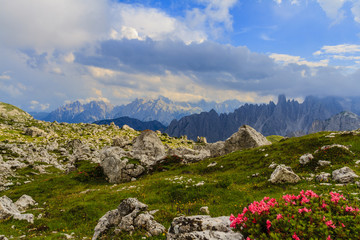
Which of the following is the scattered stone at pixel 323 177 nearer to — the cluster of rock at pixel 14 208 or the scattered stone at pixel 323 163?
the scattered stone at pixel 323 163

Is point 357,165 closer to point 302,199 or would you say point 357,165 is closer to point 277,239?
point 302,199

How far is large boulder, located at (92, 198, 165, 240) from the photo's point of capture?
39.8 feet

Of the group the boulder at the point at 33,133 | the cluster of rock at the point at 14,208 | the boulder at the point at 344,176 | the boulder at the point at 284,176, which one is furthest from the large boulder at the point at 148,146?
the boulder at the point at 33,133

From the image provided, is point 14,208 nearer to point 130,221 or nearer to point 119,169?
point 119,169

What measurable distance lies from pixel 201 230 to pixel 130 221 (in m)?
5.89

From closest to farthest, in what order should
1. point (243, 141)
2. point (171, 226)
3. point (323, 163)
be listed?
point (171, 226) → point (323, 163) → point (243, 141)

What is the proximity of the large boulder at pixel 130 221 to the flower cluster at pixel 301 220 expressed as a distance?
20.6 feet

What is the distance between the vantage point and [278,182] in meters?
21.0

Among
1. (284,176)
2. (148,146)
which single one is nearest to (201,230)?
(284,176)

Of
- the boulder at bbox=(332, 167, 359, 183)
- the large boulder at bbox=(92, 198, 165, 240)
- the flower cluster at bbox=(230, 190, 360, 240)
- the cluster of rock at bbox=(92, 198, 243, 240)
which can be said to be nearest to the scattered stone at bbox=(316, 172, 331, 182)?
the boulder at bbox=(332, 167, 359, 183)

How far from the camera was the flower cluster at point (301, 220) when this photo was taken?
617 cm

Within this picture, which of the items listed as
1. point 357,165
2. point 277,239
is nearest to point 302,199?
point 277,239

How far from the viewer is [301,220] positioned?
6613mm

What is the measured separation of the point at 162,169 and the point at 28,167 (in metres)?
45.7
